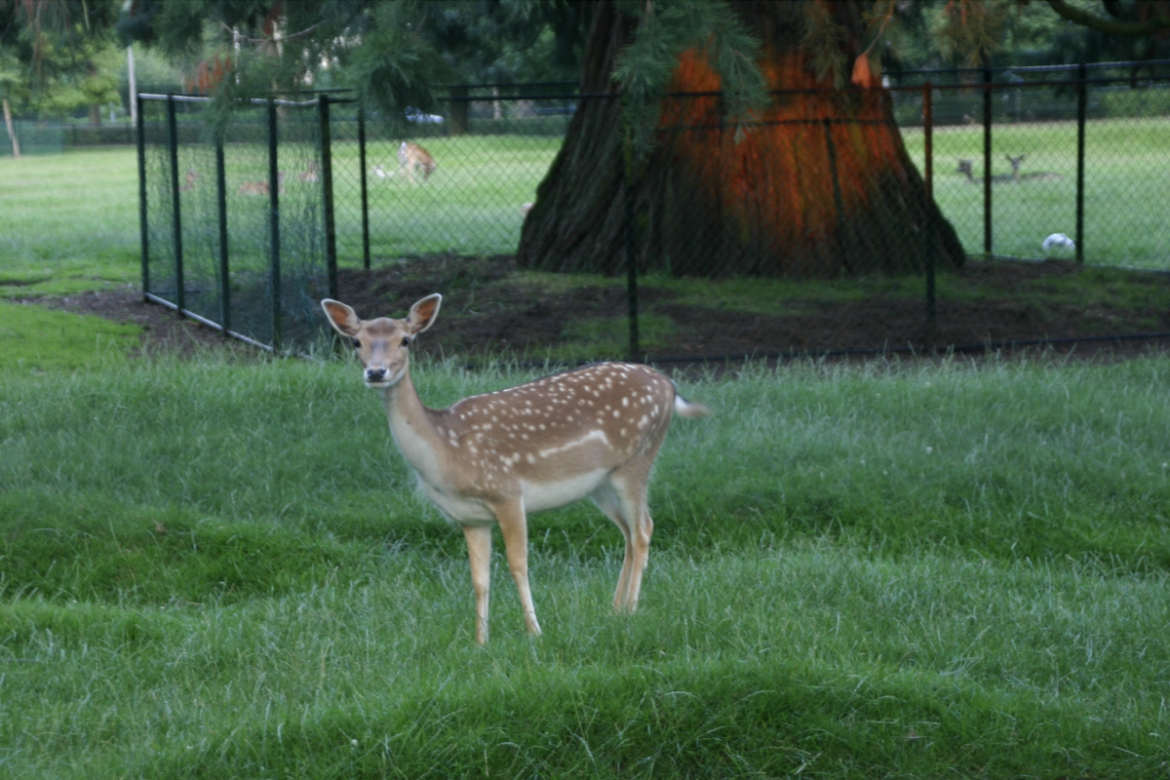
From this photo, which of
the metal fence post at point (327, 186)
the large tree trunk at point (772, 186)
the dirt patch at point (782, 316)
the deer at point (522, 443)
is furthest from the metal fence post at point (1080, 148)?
the deer at point (522, 443)

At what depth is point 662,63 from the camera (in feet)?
24.7

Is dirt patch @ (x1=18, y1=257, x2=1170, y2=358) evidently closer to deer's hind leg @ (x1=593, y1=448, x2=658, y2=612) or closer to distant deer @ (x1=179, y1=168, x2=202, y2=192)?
distant deer @ (x1=179, y1=168, x2=202, y2=192)

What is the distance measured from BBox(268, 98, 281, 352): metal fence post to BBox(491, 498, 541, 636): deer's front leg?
214 inches

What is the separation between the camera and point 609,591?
5.39 m

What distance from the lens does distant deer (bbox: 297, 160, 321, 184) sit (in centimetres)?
985

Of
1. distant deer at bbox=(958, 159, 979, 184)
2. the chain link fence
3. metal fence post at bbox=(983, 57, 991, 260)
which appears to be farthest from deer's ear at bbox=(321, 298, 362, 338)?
distant deer at bbox=(958, 159, 979, 184)

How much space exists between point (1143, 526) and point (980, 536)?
75 cm

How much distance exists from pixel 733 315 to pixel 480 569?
22.6ft

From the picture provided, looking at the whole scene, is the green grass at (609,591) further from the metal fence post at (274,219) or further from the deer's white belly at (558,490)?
the metal fence post at (274,219)

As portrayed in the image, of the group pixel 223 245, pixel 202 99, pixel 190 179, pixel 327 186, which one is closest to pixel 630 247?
pixel 327 186

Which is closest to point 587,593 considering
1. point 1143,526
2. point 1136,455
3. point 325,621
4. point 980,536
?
point 325,621

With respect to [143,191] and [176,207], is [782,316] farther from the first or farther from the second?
[143,191]

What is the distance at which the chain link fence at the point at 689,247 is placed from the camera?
10.2m

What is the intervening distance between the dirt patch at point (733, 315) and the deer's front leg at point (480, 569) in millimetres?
5300
